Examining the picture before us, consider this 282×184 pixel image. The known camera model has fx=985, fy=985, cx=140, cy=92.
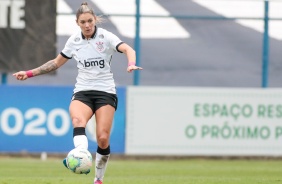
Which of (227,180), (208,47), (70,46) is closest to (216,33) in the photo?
(208,47)

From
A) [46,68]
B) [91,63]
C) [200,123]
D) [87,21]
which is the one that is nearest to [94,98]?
[91,63]

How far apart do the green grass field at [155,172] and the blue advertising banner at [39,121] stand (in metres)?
0.37

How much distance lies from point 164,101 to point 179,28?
2.71 meters

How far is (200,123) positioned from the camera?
819 inches

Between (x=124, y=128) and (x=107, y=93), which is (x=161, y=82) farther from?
(x=107, y=93)

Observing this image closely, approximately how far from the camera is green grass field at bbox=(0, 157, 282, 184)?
13828 mm

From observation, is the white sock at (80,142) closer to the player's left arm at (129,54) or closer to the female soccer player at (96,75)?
the female soccer player at (96,75)

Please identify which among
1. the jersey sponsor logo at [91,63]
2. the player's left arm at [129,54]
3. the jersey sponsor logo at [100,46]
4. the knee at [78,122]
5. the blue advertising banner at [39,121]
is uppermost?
the jersey sponsor logo at [100,46]

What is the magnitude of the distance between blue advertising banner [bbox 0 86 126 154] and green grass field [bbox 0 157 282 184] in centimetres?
37

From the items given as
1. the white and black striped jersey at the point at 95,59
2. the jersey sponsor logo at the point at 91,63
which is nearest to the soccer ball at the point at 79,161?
the white and black striped jersey at the point at 95,59

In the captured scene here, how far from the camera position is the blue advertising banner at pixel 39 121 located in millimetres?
20312

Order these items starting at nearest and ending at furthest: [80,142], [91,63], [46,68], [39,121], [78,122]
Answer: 1. [80,142]
2. [78,122]
3. [91,63]
4. [46,68]
5. [39,121]

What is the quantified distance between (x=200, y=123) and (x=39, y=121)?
338 centimetres

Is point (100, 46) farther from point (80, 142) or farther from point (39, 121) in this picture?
point (39, 121)
